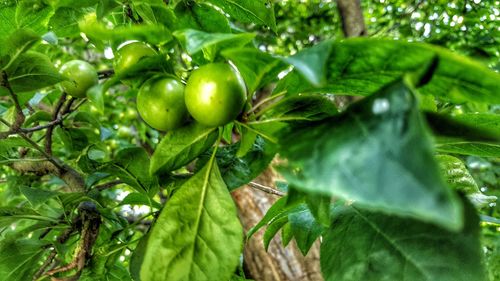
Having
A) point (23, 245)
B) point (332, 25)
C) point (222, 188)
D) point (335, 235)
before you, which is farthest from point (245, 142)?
point (332, 25)

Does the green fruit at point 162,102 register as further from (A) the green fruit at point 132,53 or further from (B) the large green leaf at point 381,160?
(B) the large green leaf at point 381,160

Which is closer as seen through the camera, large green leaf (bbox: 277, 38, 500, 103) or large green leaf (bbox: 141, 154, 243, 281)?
large green leaf (bbox: 277, 38, 500, 103)

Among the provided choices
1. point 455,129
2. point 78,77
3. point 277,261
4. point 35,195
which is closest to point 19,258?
point 35,195

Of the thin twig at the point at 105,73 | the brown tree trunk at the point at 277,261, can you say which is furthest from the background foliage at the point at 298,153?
the brown tree trunk at the point at 277,261

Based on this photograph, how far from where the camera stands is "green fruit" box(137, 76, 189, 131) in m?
0.69

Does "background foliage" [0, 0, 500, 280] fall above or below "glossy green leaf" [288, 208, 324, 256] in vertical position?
above

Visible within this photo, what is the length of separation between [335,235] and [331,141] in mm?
397

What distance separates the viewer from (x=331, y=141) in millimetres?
415

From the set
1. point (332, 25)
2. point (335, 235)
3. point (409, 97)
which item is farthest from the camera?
point (332, 25)

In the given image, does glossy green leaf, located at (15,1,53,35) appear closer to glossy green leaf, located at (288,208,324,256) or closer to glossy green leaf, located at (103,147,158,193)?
glossy green leaf, located at (103,147,158,193)

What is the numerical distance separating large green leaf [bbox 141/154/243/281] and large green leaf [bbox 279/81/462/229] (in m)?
0.25

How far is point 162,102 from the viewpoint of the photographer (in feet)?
2.27

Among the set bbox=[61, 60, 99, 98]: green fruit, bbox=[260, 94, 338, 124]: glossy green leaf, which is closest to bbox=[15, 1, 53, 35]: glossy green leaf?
bbox=[61, 60, 99, 98]: green fruit

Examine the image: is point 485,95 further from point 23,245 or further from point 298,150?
point 23,245
